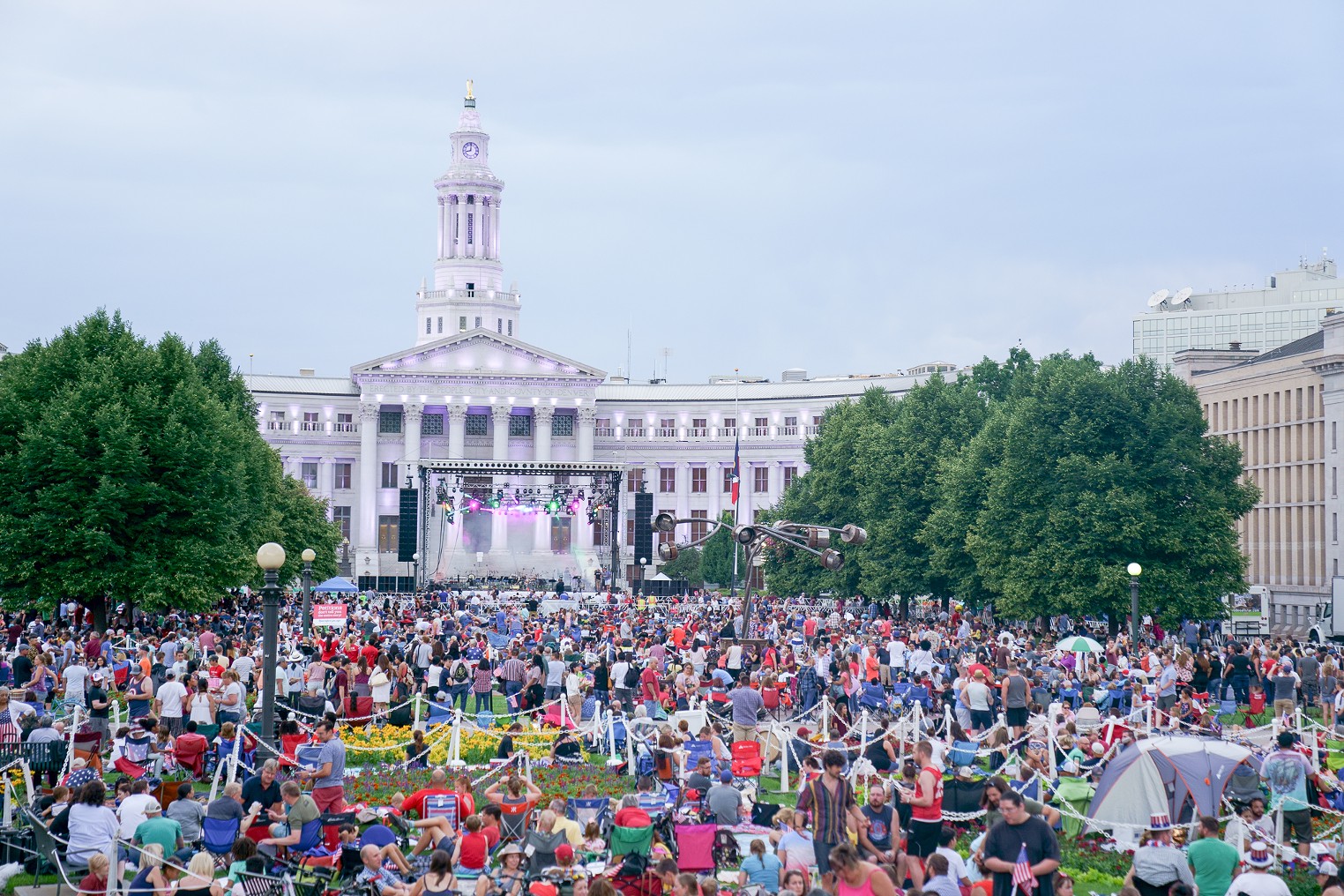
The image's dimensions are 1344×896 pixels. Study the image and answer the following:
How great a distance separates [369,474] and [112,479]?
60.7m

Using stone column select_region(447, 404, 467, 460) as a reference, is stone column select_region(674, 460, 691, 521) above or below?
below

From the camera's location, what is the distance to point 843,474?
6556cm

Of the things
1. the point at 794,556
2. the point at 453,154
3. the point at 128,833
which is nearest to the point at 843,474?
the point at 794,556

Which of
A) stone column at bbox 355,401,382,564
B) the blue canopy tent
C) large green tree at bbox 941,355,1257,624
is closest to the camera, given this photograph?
large green tree at bbox 941,355,1257,624

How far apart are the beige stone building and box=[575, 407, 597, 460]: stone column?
39.8 meters

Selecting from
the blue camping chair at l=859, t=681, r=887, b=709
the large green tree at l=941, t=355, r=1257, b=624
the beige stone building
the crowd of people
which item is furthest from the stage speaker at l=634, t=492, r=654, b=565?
the blue camping chair at l=859, t=681, r=887, b=709

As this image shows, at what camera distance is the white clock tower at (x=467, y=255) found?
115 meters

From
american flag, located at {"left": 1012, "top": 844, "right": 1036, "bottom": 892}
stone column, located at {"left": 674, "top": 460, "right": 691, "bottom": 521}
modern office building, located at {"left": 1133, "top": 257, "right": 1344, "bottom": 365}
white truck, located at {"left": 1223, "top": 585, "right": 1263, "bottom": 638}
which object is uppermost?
modern office building, located at {"left": 1133, "top": 257, "right": 1344, "bottom": 365}

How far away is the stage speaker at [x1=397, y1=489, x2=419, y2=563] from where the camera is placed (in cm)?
→ 6694

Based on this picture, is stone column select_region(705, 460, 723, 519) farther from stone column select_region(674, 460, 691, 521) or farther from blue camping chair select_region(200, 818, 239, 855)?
blue camping chair select_region(200, 818, 239, 855)

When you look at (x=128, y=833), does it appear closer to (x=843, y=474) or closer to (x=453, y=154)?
(x=843, y=474)

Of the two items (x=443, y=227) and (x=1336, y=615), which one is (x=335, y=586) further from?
(x=443, y=227)

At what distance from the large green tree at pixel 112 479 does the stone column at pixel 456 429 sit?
182 feet

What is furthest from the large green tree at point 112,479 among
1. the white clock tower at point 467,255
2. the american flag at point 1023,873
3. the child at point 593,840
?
the white clock tower at point 467,255
